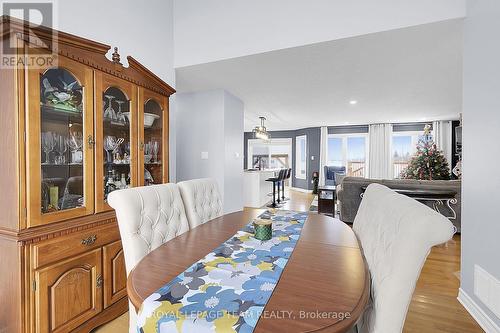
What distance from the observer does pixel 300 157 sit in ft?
30.2

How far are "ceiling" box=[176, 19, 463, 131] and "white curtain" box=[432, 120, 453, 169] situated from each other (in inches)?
70.5

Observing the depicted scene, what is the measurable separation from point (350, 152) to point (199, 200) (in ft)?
24.4

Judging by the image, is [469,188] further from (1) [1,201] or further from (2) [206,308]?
(1) [1,201]

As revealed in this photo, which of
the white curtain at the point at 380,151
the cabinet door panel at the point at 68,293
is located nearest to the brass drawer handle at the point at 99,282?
the cabinet door panel at the point at 68,293

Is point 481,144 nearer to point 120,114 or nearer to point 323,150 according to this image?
point 120,114

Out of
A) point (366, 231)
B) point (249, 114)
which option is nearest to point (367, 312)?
point (366, 231)

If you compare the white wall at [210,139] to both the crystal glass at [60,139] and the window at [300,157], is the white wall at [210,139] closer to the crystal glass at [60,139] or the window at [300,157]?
the crystal glass at [60,139]

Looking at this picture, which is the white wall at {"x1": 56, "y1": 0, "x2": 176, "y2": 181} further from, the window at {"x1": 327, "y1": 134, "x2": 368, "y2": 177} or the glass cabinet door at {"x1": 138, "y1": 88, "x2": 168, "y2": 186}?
the window at {"x1": 327, "y1": 134, "x2": 368, "y2": 177}

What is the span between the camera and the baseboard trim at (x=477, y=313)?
156 centimetres

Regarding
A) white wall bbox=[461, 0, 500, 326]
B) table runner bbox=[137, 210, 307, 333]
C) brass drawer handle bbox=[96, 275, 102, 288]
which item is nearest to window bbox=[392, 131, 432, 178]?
white wall bbox=[461, 0, 500, 326]

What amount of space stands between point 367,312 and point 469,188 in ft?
5.40

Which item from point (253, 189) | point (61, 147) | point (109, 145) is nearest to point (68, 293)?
point (61, 147)

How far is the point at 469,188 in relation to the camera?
184cm

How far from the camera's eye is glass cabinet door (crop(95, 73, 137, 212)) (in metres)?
1.61
